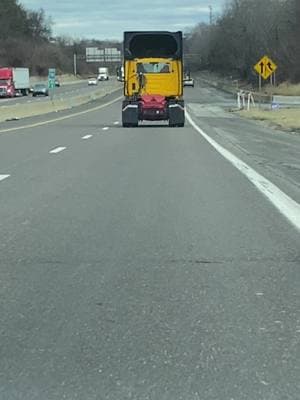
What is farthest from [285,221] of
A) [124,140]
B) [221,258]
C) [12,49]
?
[12,49]

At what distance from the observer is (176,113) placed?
33.6m

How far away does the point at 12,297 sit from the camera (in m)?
6.33

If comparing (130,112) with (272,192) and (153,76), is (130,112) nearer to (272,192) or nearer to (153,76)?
(153,76)

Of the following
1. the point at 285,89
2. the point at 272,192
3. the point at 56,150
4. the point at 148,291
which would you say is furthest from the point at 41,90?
the point at 148,291

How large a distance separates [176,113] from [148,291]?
2748cm

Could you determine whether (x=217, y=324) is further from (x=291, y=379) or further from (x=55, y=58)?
(x=55, y=58)

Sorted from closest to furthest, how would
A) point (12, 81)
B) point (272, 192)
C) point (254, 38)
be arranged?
point (272, 192) < point (12, 81) < point (254, 38)

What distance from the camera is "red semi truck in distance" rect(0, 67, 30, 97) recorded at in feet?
308

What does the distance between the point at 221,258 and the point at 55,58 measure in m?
193

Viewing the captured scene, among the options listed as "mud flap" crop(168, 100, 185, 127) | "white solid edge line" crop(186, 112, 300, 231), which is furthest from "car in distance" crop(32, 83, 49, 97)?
"white solid edge line" crop(186, 112, 300, 231)

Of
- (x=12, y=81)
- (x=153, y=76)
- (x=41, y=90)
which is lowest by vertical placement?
(x=41, y=90)

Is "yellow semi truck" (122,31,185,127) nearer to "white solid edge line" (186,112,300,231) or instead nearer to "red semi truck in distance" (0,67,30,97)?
"white solid edge line" (186,112,300,231)

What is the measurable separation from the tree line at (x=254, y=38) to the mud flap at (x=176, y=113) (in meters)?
38.3

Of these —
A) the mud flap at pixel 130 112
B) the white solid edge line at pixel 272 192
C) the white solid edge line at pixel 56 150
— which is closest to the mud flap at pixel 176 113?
the mud flap at pixel 130 112
